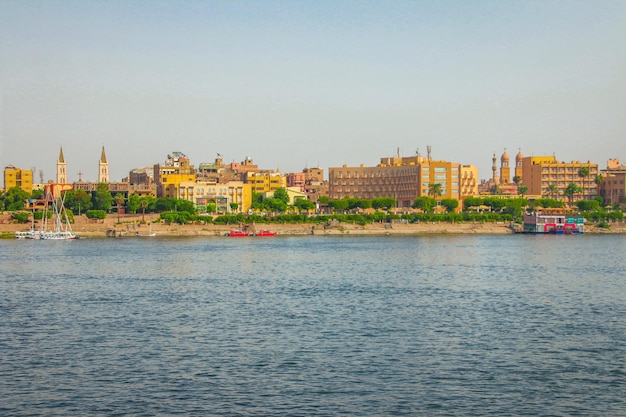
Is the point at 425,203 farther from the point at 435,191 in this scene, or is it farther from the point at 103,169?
the point at 103,169

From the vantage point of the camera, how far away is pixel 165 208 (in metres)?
109

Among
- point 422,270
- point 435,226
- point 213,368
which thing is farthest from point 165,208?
point 213,368

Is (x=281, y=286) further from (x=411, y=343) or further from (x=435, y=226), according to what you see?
(x=435, y=226)

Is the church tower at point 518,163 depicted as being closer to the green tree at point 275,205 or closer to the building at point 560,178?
the building at point 560,178

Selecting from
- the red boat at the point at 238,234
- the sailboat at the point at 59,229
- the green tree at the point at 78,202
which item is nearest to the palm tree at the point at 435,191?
the red boat at the point at 238,234

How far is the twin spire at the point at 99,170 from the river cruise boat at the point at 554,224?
70964 mm

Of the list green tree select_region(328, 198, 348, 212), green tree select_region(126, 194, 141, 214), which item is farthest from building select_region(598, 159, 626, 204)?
green tree select_region(126, 194, 141, 214)

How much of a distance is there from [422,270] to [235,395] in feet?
99.9

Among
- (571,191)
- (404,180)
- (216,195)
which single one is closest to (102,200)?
(216,195)

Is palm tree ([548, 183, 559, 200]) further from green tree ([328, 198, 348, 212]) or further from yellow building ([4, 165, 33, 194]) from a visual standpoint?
yellow building ([4, 165, 33, 194])

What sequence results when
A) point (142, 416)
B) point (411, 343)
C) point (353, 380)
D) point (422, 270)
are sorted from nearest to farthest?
point (142, 416) < point (353, 380) < point (411, 343) < point (422, 270)

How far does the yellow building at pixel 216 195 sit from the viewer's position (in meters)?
119

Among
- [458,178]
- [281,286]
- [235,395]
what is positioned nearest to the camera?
[235,395]

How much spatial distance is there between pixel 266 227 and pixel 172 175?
110ft
